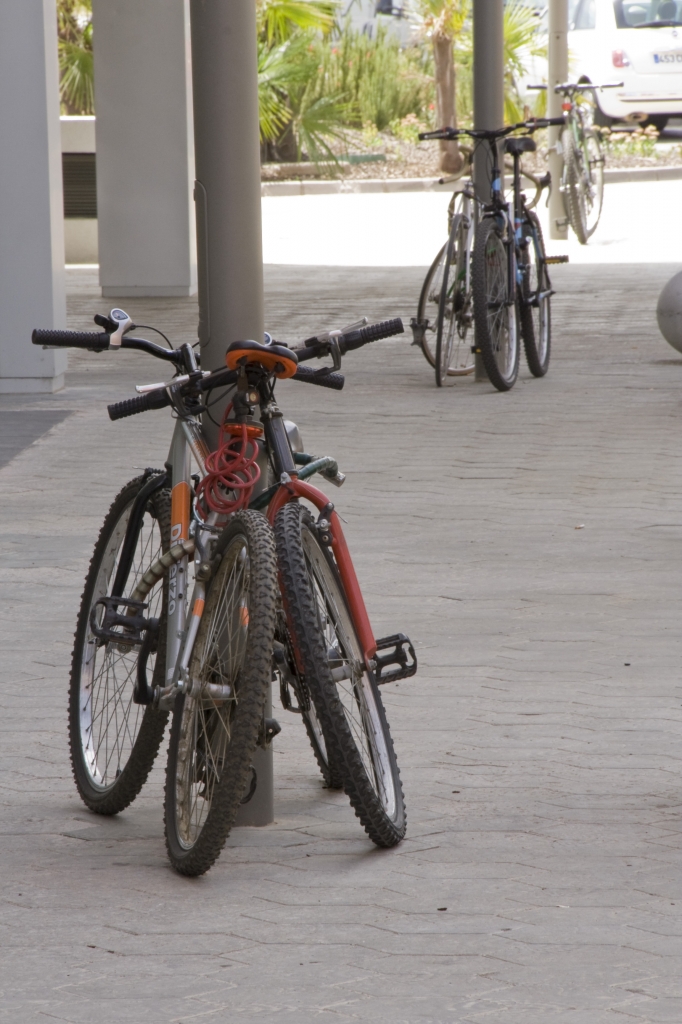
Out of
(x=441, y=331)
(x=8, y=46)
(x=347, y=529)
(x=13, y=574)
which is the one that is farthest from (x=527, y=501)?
(x=8, y=46)

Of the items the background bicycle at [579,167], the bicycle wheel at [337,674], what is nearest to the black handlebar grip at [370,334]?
the bicycle wheel at [337,674]

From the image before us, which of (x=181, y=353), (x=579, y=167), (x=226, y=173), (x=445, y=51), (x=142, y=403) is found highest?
(x=445, y=51)

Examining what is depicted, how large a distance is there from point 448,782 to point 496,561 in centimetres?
215

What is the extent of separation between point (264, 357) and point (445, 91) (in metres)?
25.0

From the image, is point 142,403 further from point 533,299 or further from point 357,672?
point 533,299

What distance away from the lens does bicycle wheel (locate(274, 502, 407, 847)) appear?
338 centimetres

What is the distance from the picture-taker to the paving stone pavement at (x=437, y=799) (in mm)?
2992

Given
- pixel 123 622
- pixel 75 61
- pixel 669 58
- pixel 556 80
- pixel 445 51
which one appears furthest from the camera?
pixel 445 51

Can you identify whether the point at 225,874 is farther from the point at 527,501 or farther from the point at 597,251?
the point at 597,251

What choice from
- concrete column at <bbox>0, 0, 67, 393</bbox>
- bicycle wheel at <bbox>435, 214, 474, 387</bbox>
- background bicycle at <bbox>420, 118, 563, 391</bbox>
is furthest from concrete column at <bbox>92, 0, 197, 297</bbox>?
bicycle wheel at <bbox>435, 214, 474, 387</bbox>

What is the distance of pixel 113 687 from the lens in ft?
13.6

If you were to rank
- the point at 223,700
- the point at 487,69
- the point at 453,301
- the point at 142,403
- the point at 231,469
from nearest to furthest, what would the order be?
the point at 223,700
the point at 231,469
the point at 142,403
the point at 453,301
the point at 487,69

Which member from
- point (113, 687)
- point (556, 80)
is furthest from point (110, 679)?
point (556, 80)

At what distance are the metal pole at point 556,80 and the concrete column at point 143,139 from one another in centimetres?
498
